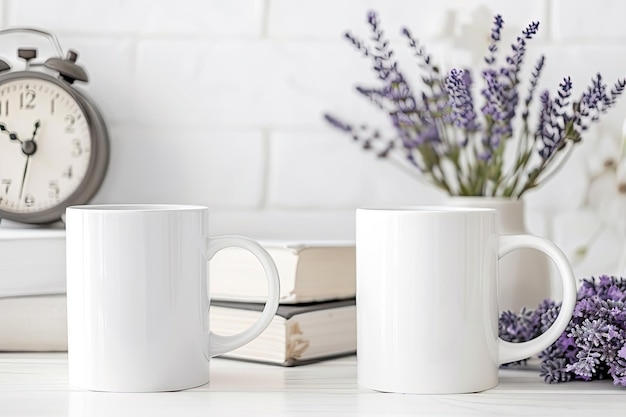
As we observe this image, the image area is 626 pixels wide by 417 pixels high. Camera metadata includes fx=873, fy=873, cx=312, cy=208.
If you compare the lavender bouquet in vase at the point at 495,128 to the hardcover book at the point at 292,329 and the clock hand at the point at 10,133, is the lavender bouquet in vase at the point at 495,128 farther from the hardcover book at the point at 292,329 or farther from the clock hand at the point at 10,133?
the clock hand at the point at 10,133

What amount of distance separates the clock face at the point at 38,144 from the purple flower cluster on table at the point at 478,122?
11.5 inches

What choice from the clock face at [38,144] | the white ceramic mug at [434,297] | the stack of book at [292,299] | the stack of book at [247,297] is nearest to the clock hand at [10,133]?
the clock face at [38,144]

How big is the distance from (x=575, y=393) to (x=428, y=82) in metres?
0.34

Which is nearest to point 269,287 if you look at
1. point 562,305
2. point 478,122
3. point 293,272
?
point 293,272

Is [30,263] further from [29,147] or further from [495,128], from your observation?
[495,128]

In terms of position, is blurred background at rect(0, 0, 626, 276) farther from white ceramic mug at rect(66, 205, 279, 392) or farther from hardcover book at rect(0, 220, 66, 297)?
white ceramic mug at rect(66, 205, 279, 392)

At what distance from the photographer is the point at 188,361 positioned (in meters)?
0.71

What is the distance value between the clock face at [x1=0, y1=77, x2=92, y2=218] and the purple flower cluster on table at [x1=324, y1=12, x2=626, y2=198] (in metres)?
0.29

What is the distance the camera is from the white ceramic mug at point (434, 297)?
2.23ft

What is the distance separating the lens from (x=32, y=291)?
2.87ft

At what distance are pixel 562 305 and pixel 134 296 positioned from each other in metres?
0.34

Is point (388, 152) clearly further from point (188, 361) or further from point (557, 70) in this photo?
point (188, 361)

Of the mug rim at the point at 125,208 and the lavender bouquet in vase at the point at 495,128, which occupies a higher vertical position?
the lavender bouquet in vase at the point at 495,128

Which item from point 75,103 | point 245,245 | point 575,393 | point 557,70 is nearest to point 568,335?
point 575,393
